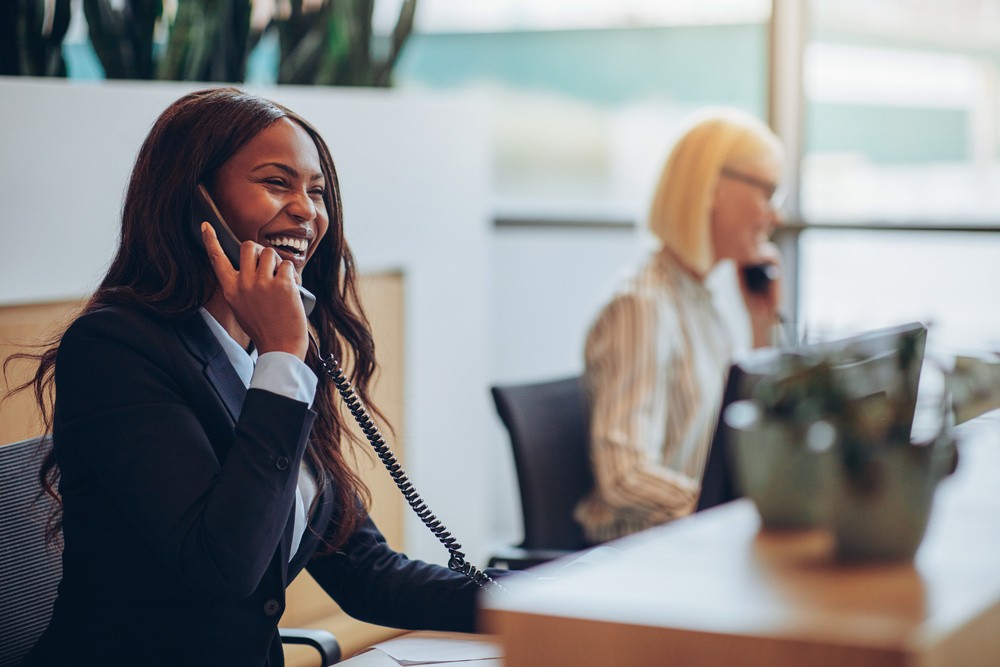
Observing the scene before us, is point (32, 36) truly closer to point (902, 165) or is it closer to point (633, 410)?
point (633, 410)

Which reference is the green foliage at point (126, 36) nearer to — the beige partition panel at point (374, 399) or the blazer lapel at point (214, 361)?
the beige partition panel at point (374, 399)

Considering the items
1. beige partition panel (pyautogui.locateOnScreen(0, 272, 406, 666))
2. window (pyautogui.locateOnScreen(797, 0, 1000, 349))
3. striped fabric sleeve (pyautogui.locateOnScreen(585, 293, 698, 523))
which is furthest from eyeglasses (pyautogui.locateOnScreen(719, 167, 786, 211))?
window (pyautogui.locateOnScreen(797, 0, 1000, 349))

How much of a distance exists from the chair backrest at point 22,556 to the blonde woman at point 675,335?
1251mm

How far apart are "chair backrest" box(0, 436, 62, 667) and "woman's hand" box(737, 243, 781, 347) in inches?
79.5

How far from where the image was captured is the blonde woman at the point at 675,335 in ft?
8.75

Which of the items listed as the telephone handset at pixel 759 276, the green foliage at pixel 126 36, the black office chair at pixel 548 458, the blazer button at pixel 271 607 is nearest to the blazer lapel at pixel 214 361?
the blazer button at pixel 271 607

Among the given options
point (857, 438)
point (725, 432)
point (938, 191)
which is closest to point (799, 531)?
point (857, 438)

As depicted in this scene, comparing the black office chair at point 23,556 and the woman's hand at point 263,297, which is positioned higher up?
the woman's hand at point 263,297

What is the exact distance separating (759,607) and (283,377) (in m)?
0.71

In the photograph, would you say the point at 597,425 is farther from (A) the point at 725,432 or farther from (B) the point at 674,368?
(A) the point at 725,432

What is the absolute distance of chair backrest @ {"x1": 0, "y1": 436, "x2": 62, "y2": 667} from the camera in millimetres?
1731

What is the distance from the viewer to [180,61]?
2746mm

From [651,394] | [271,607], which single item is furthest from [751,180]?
[271,607]

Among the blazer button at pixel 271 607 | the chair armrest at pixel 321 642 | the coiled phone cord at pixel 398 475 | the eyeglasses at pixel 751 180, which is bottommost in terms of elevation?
the chair armrest at pixel 321 642
